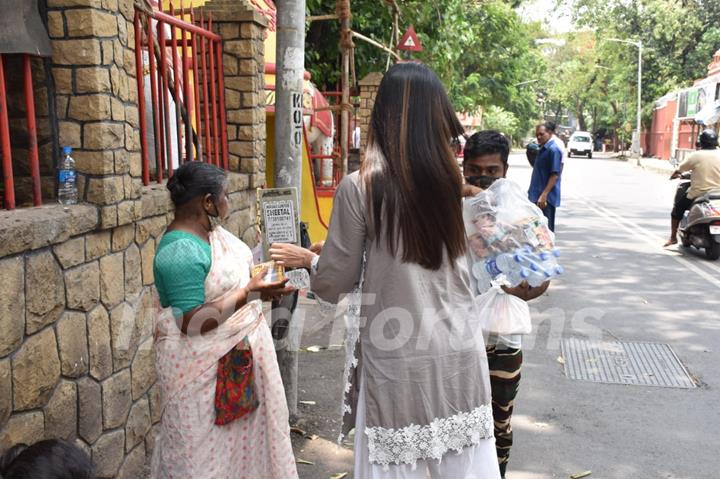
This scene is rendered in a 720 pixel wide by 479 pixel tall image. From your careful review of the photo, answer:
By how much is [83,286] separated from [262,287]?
84cm

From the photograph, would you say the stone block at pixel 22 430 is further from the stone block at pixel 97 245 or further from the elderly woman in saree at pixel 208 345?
the stone block at pixel 97 245

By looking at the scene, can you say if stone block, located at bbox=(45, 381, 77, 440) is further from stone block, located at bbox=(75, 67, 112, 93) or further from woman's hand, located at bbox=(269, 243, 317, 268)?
stone block, located at bbox=(75, 67, 112, 93)

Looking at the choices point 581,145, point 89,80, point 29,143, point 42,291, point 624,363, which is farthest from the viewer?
point 581,145

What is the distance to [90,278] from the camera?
3.18 m

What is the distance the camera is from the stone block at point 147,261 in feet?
12.3

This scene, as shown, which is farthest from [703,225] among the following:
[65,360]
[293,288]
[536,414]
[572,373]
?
[65,360]

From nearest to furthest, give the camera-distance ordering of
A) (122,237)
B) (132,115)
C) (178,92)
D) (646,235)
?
1. (122,237)
2. (132,115)
3. (178,92)
4. (646,235)

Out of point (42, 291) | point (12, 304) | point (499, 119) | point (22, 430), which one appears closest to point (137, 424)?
point (22, 430)

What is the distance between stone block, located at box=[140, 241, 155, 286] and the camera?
12.3 feet

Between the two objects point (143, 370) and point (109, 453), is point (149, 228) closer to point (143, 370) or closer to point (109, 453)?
point (143, 370)

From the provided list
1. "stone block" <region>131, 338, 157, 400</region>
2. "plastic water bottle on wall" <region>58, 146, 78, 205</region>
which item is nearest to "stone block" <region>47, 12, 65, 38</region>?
"plastic water bottle on wall" <region>58, 146, 78, 205</region>

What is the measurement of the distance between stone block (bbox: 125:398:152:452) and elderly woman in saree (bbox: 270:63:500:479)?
1.58 m

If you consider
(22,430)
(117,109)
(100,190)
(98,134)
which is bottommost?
(22,430)

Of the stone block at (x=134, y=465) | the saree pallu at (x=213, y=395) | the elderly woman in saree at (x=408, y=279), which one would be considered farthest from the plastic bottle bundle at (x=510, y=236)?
the stone block at (x=134, y=465)
